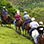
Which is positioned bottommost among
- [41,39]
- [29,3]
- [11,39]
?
[29,3]

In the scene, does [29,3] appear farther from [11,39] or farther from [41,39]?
[41,39]

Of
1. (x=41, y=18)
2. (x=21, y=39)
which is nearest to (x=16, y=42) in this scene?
(x=21, y=39)

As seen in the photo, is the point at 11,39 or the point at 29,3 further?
the point at 29,3

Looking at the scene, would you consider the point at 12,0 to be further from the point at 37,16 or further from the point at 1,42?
the point at 1,42

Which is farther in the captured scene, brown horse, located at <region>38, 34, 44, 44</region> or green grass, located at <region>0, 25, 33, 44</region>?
green grass, located at <region>0, 25, 33, 44</region>

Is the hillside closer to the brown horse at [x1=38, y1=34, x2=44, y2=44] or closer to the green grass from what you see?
the green grass

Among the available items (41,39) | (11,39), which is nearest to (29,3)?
(11,39)

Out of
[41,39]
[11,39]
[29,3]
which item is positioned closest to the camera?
[41,39]

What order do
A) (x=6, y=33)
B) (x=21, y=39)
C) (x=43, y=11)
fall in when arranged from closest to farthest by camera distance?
(x=21, y=39) → (x=6, y=33) → (x=43, y=11)

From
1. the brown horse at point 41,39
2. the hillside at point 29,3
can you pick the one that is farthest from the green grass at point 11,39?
the hillside at point 29,3

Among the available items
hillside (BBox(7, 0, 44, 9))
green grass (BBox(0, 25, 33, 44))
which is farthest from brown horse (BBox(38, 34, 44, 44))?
hillside (BBox(7, 0, 44, 9))

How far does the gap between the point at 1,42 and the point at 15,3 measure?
78.6 feet

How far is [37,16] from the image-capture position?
21703 mm

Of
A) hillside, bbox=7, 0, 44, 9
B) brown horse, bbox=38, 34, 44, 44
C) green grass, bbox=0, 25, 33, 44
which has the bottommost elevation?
hillside, bbox=7, 0, 44, 9
